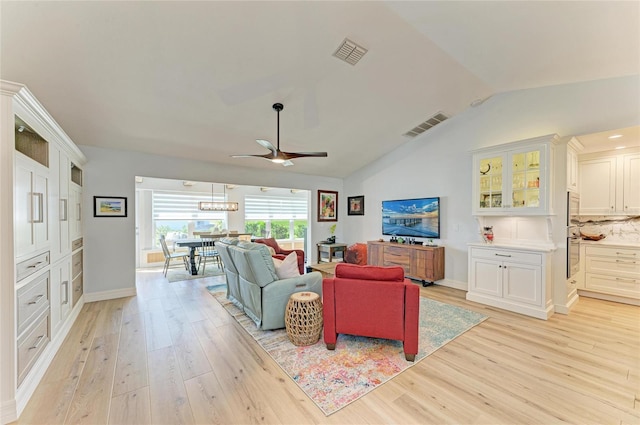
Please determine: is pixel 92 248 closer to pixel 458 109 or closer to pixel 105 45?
pixel 105 45

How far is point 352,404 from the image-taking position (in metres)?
1.91

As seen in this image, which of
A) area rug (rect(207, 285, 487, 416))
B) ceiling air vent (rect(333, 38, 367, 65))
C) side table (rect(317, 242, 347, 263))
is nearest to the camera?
area rug (rect(207, 285, 487, 416))

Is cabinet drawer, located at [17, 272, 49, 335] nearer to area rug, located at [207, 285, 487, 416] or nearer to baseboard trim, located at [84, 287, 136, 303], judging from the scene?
area rug, located at [207, 285, 487, 416]

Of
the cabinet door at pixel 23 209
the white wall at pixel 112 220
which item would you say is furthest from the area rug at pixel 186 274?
the cabinet door at pixel 23 209

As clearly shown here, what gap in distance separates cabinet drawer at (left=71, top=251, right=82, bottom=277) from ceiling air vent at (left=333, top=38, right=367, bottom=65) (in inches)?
170

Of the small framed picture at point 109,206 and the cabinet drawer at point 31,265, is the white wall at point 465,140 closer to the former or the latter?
the small framed picture at point 109,206

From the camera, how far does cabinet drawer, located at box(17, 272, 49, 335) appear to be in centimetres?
196

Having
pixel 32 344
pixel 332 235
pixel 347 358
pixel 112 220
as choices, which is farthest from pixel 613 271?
pixel 112 220

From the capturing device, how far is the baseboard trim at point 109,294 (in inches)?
164

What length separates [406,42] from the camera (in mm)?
2863

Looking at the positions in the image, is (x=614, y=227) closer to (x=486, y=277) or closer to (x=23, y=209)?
(x=486, y=277)

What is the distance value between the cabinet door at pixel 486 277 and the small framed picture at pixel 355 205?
10.8 ft

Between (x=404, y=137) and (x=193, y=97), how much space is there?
4037 millimetres

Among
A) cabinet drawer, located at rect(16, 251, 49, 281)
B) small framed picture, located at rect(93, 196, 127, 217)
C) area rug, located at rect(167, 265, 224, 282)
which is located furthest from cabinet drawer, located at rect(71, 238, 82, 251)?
area rug, located at rect(167, 265, 224, 282)
